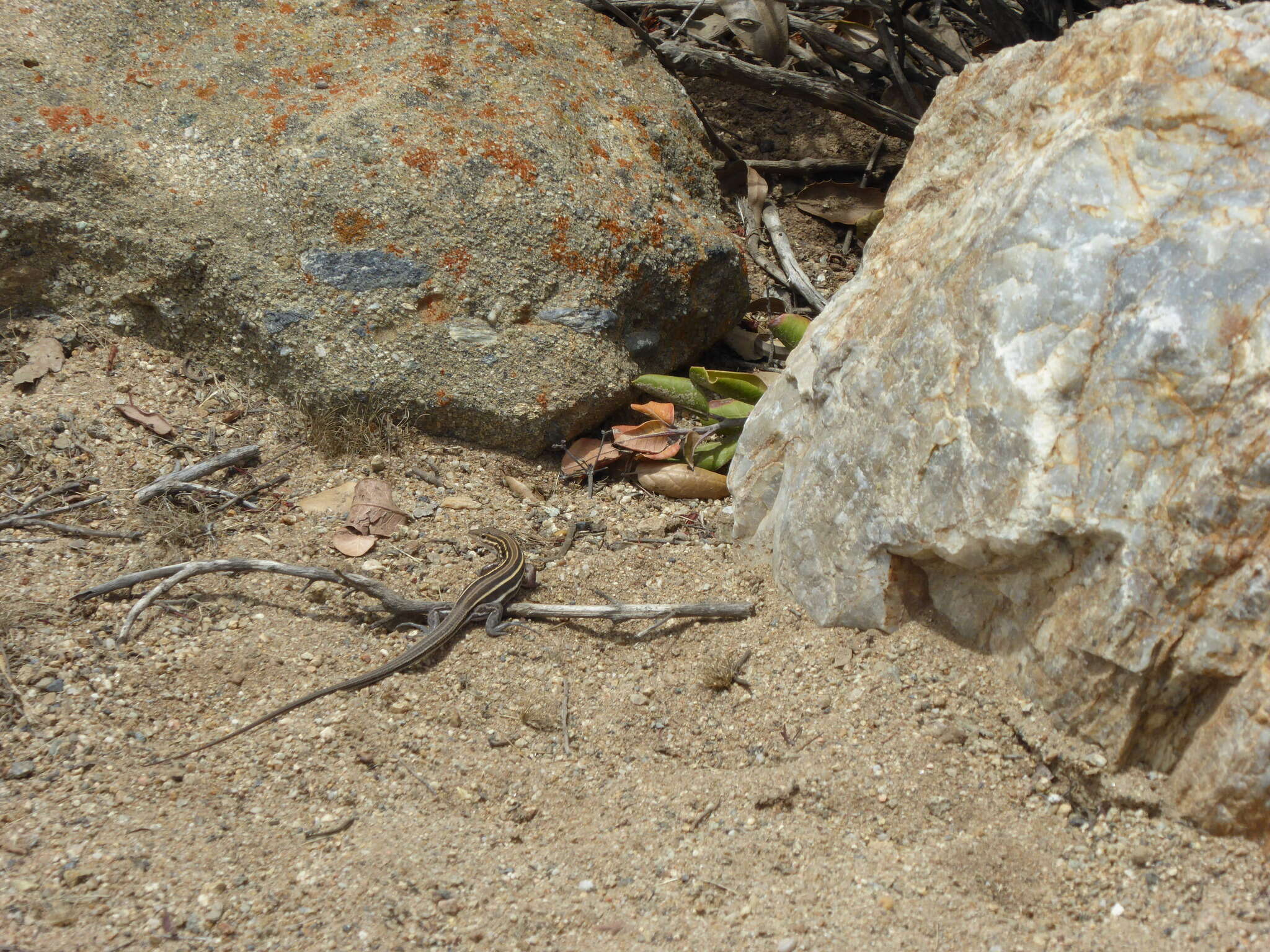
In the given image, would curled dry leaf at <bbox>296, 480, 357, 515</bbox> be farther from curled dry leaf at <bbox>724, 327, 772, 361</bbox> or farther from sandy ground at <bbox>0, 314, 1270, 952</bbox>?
curled dry leaf at <bbox>724, 327, 772, 361</bbox>

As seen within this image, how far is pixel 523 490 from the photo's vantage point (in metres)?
4.07

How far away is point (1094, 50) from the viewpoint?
104 inches

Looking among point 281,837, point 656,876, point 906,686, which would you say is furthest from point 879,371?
point 281,837

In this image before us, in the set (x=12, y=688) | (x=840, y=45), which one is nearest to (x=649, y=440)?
(x=12, y=688)

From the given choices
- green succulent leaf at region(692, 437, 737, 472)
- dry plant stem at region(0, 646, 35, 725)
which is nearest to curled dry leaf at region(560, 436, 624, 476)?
green succulent leaf at region(692, 437, 737, 472)

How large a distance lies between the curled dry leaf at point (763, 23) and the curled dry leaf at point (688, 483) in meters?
2.31

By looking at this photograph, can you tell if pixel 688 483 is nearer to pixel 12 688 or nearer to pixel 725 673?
pixel 725 673

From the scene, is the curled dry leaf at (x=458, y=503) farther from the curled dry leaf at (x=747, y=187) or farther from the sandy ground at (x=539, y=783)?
the curled dry leaf at (x=747, y=187)

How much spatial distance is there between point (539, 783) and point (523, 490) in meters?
1.48

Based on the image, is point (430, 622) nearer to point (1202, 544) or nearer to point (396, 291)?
point (396, 291)

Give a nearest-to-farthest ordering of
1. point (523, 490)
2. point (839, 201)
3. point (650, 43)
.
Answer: point (523, 490)
point (650, 43)
point (839, 201)

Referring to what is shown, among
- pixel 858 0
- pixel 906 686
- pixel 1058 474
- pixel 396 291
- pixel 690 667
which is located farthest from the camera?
pixel 858 0

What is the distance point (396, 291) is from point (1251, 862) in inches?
125

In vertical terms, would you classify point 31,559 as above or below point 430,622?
below
